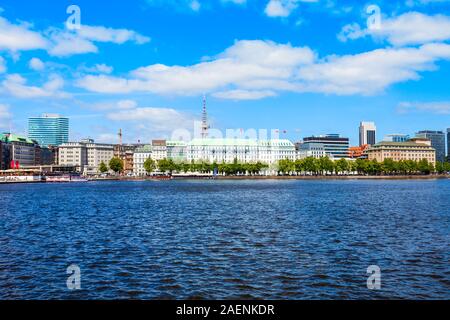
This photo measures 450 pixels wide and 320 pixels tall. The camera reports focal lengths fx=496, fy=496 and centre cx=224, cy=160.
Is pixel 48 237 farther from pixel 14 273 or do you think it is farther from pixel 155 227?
pixel 14 273

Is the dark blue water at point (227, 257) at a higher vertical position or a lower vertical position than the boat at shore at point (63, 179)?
lower

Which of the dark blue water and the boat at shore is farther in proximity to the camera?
the boat at shore

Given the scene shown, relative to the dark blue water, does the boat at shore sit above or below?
above

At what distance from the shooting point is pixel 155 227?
3353 cm

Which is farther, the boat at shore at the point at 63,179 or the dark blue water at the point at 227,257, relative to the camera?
the boat at shore at the point at 63,179

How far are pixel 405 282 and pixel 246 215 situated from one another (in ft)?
79.7

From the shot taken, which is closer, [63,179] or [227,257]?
[227,257]

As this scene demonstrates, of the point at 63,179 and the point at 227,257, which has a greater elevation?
the point at 63,179

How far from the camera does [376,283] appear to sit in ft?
56.7
